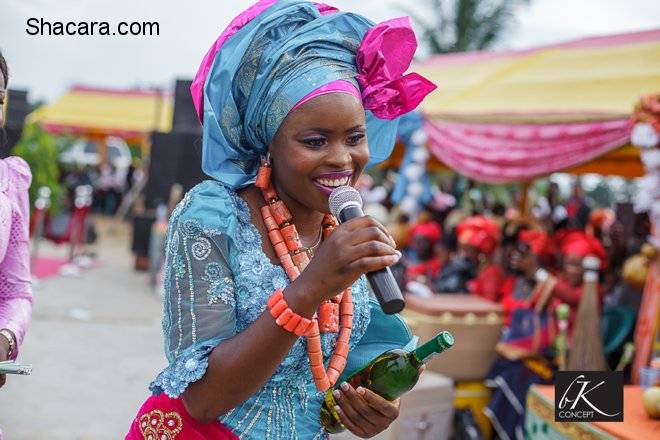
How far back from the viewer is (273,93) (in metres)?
1.49

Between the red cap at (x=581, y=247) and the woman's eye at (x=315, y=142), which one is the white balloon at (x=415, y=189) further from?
→ the woman's eye at (x=315, y=142)

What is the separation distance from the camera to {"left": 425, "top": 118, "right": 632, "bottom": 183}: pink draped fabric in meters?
4.97

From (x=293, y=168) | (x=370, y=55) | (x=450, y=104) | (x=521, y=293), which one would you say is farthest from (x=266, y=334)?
(x=450, y=104)

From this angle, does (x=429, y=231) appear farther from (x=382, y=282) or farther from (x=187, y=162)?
(x=382, y=282)

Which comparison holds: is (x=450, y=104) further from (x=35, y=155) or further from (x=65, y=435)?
(x=35, y=155)

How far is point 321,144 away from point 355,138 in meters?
0.09

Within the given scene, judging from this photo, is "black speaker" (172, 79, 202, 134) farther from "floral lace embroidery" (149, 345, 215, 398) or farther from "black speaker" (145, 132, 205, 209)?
"floral lace embroidery" (149, 345, 215, 398)

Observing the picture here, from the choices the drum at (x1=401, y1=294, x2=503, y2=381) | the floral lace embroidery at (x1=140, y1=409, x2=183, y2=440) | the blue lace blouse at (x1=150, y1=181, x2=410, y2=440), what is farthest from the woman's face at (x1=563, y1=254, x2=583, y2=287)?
the floral lace embroidery at (x1=140, y1=409, x2=183, y2=440)

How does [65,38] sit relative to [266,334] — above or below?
above

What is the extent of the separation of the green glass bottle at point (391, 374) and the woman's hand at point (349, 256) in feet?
1.03

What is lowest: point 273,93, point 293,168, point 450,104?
point 450,104

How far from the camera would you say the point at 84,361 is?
611cm

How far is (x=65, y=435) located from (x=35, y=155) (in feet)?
21.0

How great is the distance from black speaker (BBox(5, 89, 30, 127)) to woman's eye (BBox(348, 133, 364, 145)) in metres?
3.77
